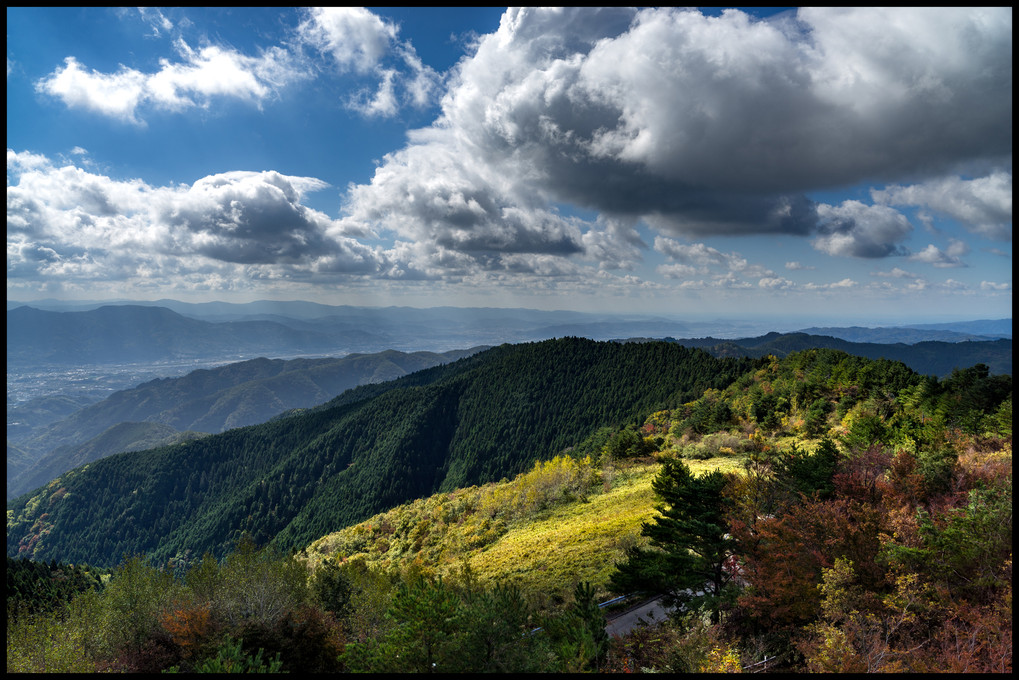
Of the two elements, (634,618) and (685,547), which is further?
(634,618)

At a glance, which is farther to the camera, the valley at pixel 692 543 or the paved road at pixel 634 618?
the paved road at pixel 634 618

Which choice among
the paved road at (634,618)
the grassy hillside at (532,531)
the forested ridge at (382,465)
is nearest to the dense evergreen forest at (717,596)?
the grassy hillside at (532,531)

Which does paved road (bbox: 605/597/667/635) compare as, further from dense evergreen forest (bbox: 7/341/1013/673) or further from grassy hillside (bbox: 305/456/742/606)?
grassy hillside (bbox: 305/456/742/606)

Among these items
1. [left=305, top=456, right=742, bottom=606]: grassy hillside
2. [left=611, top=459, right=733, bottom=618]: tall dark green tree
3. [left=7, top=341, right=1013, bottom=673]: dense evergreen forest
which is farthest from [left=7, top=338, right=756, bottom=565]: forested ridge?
[left=611, top=459, right=733, bottom=618]: tall dark green tree

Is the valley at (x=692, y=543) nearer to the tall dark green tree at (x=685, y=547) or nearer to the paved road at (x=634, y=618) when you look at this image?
the tall dark green tree at (x=685, y=547)

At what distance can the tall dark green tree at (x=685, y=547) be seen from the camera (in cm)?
1844

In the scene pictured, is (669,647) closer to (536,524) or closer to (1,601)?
(1,601)

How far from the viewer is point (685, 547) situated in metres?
19.1

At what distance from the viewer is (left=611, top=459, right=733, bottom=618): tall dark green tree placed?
1844 cm

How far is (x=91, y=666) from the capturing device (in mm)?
17469

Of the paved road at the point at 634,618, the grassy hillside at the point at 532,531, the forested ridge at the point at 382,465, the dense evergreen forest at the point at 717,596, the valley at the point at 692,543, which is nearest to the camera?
the dense evergreen forest at the point at 717,596

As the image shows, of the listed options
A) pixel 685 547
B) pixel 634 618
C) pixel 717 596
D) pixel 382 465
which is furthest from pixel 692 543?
pixel 382 465

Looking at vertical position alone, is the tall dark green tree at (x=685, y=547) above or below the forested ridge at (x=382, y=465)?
above

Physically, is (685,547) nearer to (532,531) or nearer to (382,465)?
(532,531)
